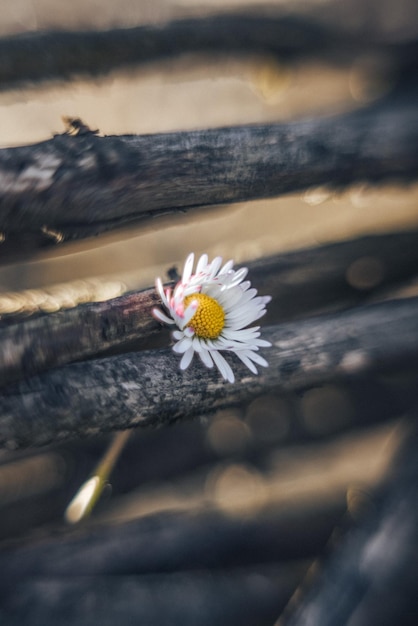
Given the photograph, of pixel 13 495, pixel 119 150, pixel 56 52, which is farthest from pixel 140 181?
pixel 13 495

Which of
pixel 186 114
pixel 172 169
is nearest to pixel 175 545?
pixel 172 169

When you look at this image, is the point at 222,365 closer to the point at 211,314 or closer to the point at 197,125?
the point at 211,314

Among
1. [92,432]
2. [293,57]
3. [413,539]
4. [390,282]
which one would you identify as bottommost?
[413,539]

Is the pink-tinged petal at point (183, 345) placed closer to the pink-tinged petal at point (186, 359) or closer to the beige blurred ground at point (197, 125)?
the pink-tinged petal at point (186, 359)

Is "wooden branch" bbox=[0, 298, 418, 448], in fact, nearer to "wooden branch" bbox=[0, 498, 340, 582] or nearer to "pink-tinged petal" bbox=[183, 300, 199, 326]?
"pink-tinged petal" bbox=[183, 300, 199, 326]

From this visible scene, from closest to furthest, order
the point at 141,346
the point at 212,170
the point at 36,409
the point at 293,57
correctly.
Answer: the point at 36,409, the point at 212,170, the point at 141,346, the point at 293,57

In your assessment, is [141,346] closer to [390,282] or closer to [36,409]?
[36,409]
